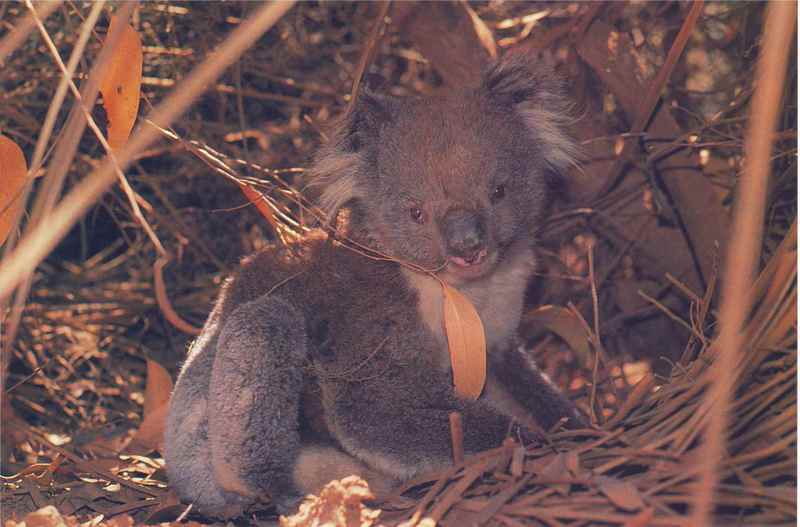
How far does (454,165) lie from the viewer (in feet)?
9.37

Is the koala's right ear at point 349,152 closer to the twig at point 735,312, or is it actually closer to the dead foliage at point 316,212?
the dead foliage at point 316,212

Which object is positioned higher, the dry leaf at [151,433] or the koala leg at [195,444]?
the koala leg at [195,444]

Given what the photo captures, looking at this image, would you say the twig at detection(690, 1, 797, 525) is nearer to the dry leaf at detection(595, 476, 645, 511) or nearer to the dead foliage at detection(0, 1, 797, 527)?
the dry leaf at detection(595, 476, 645, 511)

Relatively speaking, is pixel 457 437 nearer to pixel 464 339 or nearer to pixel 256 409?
pixel 464 339

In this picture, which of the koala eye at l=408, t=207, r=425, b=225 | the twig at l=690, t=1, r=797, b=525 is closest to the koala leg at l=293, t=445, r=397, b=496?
the koala eye at l=408, t=207, r=425, b=225

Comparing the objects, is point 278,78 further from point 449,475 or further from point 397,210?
point 449,475

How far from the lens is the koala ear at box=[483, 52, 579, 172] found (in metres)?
3.09

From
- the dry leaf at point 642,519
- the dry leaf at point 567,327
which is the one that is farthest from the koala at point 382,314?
the dry leaf at point 642,519

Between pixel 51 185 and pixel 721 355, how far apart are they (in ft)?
5.48

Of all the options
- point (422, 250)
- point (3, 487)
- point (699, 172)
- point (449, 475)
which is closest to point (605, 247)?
point (699, 172)

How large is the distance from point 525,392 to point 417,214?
79cm

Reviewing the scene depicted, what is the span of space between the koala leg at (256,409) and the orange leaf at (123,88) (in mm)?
690

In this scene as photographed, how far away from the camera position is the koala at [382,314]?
2.72m

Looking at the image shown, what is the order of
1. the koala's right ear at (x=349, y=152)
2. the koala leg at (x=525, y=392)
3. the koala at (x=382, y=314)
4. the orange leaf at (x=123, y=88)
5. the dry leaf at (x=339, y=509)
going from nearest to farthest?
the dry leaf at (x=339, y=509) < the orange leaf at (x=123, y=88) < the koala at (x=382, y=314) < the koala's right ear at (x=349, y=152) < the koala leg at (x=525, y=392)
